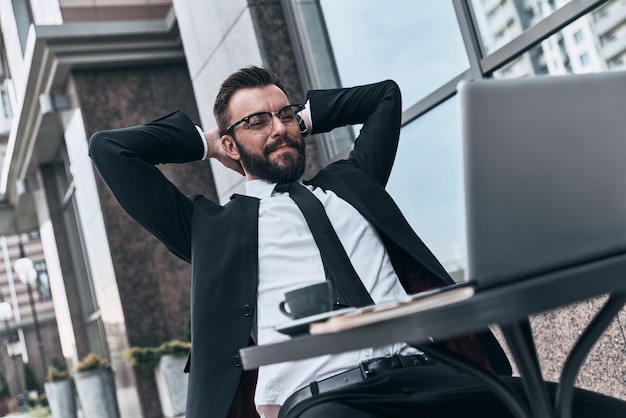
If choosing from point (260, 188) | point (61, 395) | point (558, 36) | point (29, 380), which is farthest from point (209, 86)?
point (29, 380)

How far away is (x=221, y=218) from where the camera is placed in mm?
2422

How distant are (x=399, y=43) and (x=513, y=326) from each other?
4.09 m

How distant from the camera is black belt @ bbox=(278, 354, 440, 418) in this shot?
6.22ft

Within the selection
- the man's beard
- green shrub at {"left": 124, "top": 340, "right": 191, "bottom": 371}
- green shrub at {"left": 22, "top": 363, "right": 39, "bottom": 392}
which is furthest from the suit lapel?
green shrub at {"left": 22, "top": 363, "right": 39, "bottom": 392}

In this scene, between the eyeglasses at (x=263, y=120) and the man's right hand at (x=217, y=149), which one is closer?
the eyeglasses at (x=263, y=120)

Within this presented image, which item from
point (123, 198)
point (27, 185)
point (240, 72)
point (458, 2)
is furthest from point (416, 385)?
point (27, 185)

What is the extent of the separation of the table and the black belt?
0.47 m

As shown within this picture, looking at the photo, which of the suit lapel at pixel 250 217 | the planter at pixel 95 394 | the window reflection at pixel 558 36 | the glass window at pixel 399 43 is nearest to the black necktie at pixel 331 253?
the suit lapel at pixel 250 217

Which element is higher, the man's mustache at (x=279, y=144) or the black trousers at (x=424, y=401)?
the man's mustache at (x=279, y=144)

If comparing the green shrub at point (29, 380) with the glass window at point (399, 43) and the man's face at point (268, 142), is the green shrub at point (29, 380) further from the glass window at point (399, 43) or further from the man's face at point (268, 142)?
the man's face at point (268, 142)

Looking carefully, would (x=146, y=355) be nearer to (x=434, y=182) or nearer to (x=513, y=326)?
(x=434, y=182)

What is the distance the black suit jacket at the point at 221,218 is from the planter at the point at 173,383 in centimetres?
721

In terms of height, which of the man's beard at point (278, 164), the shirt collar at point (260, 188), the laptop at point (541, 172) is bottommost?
the laptop at point (541, 172)

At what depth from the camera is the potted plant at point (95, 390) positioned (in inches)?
425
